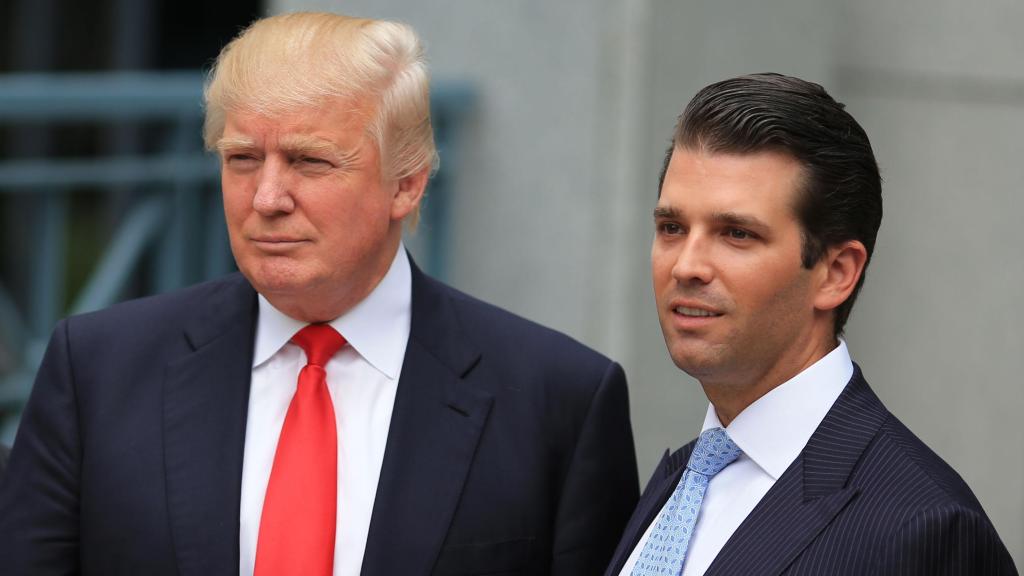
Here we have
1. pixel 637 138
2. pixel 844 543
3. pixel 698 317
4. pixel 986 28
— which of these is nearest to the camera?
pixel 844 543

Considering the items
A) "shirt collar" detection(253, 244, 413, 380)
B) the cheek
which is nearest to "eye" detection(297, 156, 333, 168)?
the cheek

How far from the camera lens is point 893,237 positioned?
5758mm

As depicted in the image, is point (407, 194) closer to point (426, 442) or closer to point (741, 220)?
point (426, 442)

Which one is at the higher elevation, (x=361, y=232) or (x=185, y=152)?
(x=361, y=232)

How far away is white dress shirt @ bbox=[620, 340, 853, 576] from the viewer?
248cm

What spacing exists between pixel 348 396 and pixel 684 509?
28.5 inches

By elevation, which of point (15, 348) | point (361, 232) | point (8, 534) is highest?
point (361, 232)

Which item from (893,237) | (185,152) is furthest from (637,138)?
(185,152)

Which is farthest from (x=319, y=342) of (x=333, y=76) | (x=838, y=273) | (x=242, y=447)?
(x=838, y=273)

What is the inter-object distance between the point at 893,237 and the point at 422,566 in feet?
11.0

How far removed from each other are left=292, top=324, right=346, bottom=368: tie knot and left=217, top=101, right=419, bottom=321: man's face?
0.09 m

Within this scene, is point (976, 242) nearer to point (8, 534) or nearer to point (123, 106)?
point (123, 106)

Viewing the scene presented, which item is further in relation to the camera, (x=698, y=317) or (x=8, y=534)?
(x=8, y=534)

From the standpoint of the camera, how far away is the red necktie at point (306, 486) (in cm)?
278
